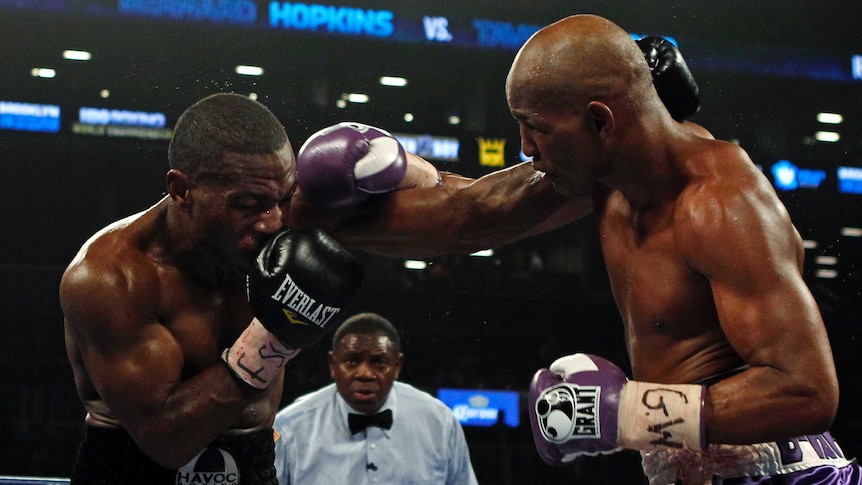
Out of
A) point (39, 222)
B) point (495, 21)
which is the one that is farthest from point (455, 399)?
point (39, 222)

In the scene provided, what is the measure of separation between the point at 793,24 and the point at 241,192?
791 centimetres

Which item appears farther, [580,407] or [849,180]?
[849,180]

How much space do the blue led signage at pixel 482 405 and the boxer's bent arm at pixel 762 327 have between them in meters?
6.16

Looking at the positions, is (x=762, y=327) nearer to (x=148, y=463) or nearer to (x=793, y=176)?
(x=148, y=463)

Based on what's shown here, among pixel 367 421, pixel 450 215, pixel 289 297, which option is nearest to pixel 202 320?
pixel 289 297

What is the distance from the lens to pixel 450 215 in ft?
7.62

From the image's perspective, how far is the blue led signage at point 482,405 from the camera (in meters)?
7.71

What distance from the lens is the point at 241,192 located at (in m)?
2.00

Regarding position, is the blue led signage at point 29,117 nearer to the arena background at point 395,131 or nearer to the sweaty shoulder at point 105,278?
the arena background at point 395,131

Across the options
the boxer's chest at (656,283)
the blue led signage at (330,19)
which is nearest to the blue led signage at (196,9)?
the blue led signage at (330,19)

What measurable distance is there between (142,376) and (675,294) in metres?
1.08

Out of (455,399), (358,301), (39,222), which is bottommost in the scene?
(455,399)

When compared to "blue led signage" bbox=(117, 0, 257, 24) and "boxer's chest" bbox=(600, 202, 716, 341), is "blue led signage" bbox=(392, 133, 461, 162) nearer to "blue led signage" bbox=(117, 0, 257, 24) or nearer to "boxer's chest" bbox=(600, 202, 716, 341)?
"blue led signage" bbox=(117, 0, 257, 24)

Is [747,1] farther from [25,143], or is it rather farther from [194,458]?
[194,458]
